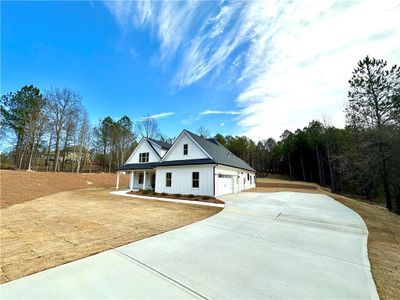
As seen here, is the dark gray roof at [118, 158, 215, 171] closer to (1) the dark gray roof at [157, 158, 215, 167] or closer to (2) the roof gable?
(1) the dark gray roof at [157, 158, 215, 167]

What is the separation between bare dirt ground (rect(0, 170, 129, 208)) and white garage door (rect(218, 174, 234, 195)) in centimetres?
1419

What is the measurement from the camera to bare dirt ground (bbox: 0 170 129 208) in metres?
13.3

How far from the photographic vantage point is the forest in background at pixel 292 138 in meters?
14.6

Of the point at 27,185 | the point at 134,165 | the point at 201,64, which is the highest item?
the point at 201,64

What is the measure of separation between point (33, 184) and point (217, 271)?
2213 cm

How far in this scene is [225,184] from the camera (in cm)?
1700

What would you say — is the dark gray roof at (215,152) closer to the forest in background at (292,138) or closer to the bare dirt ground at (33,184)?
the forest in background at (292,138)

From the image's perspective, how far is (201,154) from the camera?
15.9 m

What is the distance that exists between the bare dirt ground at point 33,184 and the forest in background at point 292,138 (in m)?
6.19

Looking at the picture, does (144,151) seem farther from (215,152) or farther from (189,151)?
(215,152)

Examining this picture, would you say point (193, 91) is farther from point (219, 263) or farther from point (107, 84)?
point (219, 263)

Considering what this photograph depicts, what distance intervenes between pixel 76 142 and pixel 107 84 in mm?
15925

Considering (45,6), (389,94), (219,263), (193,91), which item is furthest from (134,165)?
(389,94)

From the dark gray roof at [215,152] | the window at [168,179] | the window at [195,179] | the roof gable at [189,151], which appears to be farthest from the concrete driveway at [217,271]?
the window at [168,179]
